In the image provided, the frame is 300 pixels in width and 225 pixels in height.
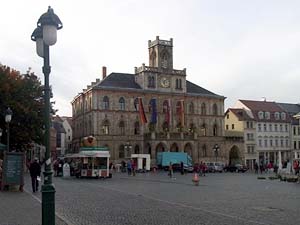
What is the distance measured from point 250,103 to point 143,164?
148 ft

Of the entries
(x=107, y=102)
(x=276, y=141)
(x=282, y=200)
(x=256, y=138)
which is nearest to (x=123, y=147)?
(x=107, y=102)

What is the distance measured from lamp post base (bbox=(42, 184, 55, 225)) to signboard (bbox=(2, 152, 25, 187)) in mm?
15939

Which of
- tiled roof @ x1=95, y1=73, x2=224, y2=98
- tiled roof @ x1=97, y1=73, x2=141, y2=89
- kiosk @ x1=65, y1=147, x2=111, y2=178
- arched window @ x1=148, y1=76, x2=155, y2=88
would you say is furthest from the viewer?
arched window @ x1=148, y1=76, x2=155, y2=88

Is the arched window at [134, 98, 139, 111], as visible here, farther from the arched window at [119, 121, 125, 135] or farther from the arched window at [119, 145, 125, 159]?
the arched window at [119, 145, 125, 159]

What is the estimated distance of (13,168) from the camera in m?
25.2

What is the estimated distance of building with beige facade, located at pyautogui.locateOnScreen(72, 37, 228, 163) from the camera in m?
87.0

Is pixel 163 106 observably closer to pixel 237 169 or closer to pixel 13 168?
pixel 237 169

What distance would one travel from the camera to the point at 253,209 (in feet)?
57.1

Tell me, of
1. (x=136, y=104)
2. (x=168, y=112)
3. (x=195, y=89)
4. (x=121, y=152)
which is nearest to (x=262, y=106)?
(x=195, y=89)

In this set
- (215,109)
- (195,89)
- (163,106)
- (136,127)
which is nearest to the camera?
(136,127)

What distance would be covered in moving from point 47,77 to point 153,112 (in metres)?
79.7

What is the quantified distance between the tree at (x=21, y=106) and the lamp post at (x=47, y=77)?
42.3m

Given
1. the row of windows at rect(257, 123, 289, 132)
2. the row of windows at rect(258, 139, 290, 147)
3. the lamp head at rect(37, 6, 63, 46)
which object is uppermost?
the row of windows at rect(257, 123, 289, 132)

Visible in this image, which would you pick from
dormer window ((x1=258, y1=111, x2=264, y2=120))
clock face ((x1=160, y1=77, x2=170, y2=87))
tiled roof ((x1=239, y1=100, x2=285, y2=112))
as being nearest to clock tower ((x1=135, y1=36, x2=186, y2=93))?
clock face ((x1=160, y1=77, x2=170, y2=87))
